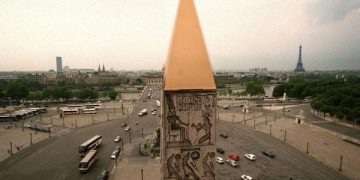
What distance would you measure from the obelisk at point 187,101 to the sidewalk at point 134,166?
1556 cm


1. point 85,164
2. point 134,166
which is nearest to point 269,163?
point 134,166

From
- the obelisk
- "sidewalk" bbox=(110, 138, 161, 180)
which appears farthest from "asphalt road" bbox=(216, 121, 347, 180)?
the obelisk

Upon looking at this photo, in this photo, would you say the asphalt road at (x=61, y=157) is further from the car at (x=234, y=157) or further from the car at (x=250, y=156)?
the car at (x=250, y=156)

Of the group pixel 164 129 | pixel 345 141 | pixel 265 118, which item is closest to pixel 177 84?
pixel 164 129

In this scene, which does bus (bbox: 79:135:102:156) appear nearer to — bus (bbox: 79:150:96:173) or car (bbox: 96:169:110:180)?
bus (bbox: 79:150:96:173)

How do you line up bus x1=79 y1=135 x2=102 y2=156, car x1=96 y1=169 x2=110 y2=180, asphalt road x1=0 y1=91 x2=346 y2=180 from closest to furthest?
1. car x1=96 y1=169 x2=110 y2=180
2. asphalt road x1=0 y1=91 x2=346 y2=180
3. bus x1=79 y1=135 x2=102 y2=156

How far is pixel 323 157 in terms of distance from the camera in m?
29.0

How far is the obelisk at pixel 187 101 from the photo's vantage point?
908 cm

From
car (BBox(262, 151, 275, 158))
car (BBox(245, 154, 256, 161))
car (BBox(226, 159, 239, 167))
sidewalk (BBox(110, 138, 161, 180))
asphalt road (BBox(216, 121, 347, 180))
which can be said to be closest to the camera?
sidewalk (BBox(110, 138, 161, 180))

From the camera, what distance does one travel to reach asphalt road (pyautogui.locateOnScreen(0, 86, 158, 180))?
24828 mm

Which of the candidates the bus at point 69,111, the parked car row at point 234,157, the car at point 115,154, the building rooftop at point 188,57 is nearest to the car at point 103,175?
the car at point 115,154

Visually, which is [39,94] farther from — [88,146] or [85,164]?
[85,164]

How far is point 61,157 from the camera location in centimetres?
2956

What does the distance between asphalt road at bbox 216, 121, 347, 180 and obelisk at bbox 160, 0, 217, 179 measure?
16013mm
